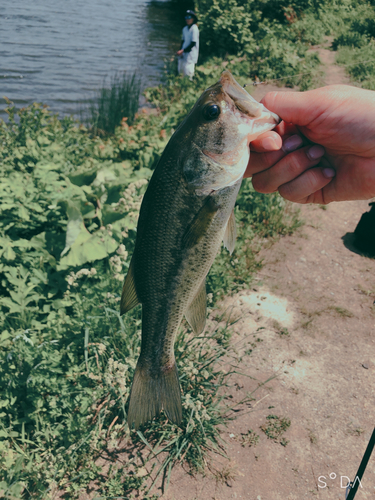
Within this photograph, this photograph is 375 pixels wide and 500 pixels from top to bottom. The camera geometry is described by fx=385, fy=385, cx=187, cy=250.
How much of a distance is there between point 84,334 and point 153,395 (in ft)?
5.55

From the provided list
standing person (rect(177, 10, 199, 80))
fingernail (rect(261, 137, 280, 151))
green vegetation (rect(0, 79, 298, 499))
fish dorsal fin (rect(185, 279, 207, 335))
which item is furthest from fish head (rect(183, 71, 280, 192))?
standing person (rect(177, 10, 199, 80))

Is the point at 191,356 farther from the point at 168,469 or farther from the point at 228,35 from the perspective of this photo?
the point at 228,35

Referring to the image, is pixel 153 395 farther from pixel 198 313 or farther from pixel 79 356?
pixel 79 356

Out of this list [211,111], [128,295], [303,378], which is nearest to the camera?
[211,111]

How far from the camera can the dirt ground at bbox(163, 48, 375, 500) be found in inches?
131

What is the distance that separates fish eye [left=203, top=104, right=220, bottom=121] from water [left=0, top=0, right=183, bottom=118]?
449 inches

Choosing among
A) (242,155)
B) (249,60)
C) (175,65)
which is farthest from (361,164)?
(175,65)

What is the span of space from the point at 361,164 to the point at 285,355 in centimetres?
247

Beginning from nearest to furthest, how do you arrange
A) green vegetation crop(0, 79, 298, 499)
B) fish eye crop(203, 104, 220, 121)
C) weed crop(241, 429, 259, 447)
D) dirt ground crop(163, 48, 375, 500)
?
fish eye crop(203, 104, 220, 121), green vegetation crop(0, 79, 298, 499), dirt ground crop(163, 48, 375, 500), weed crop(241, 429, 259, 447)

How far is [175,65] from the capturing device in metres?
16.1

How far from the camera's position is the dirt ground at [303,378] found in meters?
3.33

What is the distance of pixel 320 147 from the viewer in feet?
8.60

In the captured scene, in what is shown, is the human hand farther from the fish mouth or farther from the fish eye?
the fish eye

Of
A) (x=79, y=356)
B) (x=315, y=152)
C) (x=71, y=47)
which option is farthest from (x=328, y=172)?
(x=71, y=47)
